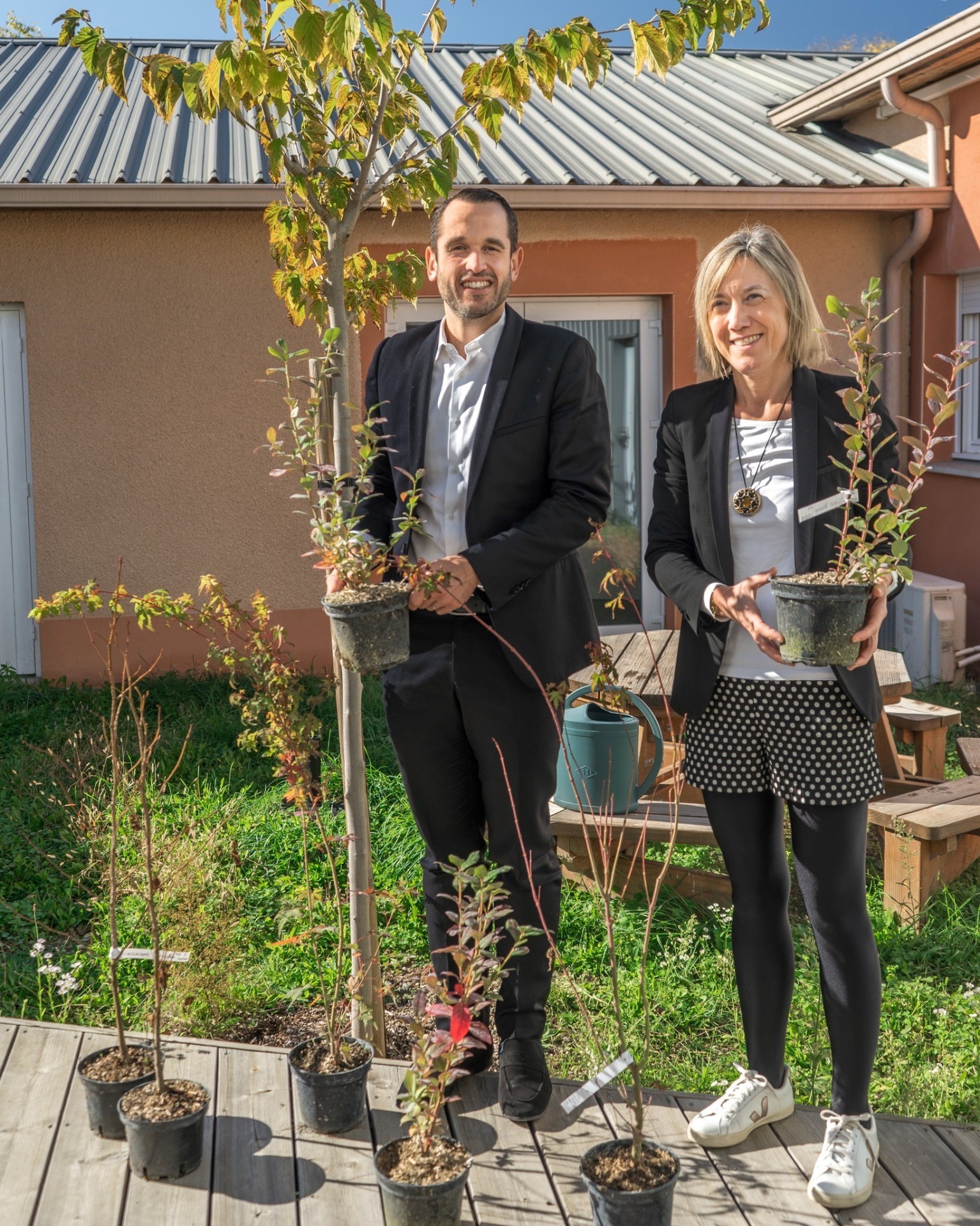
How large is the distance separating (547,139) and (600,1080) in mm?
7494

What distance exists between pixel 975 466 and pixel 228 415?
479 centimetres

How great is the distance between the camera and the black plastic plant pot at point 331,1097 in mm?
2779

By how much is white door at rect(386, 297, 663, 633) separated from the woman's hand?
5.10 m

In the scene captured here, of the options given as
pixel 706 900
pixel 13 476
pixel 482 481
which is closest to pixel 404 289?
pixel 482 481

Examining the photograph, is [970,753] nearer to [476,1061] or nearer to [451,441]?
[476,1061]

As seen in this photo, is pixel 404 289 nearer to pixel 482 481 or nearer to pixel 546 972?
pixel 482 481

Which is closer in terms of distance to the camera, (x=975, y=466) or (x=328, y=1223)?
(x=328, y=1223)

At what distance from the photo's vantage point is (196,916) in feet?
13.3

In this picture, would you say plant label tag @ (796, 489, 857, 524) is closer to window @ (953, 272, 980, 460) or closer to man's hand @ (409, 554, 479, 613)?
man's hand @ (409, 554, 479, 613)

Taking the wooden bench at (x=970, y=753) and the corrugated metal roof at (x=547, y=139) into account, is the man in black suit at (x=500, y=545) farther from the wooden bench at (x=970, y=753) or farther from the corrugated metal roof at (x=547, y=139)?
the corrugated metal roof at (x=547, y=139)

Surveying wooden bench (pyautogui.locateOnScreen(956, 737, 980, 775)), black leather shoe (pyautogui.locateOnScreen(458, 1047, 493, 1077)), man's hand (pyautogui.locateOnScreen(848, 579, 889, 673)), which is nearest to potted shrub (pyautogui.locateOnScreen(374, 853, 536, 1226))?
black leather shoe (pyautogui.locateOnScreen(458, 1047, 493, 1077))

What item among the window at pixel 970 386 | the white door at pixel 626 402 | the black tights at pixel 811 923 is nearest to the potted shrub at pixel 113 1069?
the black tights at pixel 811 923

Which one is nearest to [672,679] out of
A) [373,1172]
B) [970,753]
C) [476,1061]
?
[970,753]

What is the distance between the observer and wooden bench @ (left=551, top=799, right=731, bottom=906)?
14.1 feet
